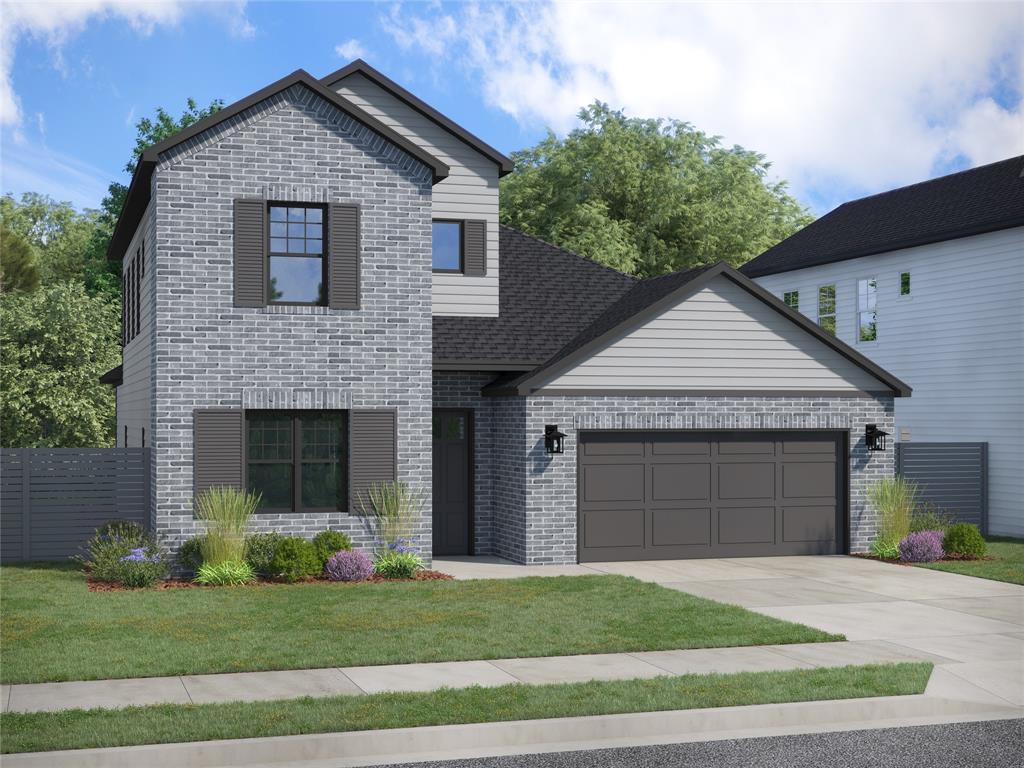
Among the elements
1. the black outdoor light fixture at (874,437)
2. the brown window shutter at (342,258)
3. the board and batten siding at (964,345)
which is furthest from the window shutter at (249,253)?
the board and batten siding at (964,345)

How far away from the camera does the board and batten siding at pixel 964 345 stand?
84.0 feet

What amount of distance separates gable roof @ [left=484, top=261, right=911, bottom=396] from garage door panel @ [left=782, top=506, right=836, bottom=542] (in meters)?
2.58

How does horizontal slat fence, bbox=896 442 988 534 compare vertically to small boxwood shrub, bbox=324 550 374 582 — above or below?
above

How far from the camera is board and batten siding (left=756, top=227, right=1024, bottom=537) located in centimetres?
2559

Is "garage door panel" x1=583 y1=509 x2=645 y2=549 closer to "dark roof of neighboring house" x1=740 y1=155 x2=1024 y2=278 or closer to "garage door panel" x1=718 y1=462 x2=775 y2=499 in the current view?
"garage door panel" x1=718 y1=462 x2=775 y2=499

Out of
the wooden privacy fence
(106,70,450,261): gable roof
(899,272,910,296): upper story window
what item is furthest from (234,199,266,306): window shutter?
(899,272,910,296): upper story window

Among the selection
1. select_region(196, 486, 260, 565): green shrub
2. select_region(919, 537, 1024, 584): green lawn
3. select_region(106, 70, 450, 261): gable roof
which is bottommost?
select_region(919, 537, 1024, 584): green lawn

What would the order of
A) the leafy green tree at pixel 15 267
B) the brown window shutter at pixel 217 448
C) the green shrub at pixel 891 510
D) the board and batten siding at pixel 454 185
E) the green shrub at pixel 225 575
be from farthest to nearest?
the leafy green tree at pixel 15 267, the board and batten siding at pixel 454 185, the green shrub at pixel 891 510, the brown window shutter at pixel 217 448, the green shrub at pixel 225 575

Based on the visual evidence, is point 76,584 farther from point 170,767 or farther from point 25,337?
point 25,337

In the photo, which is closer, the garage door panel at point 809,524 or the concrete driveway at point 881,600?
the concrete driveway at point 881,600

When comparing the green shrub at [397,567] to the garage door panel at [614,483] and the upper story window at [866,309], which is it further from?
the upper story window at [866,309]

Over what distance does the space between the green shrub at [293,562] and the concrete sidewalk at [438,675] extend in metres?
6.52

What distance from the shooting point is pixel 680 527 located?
843 inches

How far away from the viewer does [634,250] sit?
4697 centimetres
